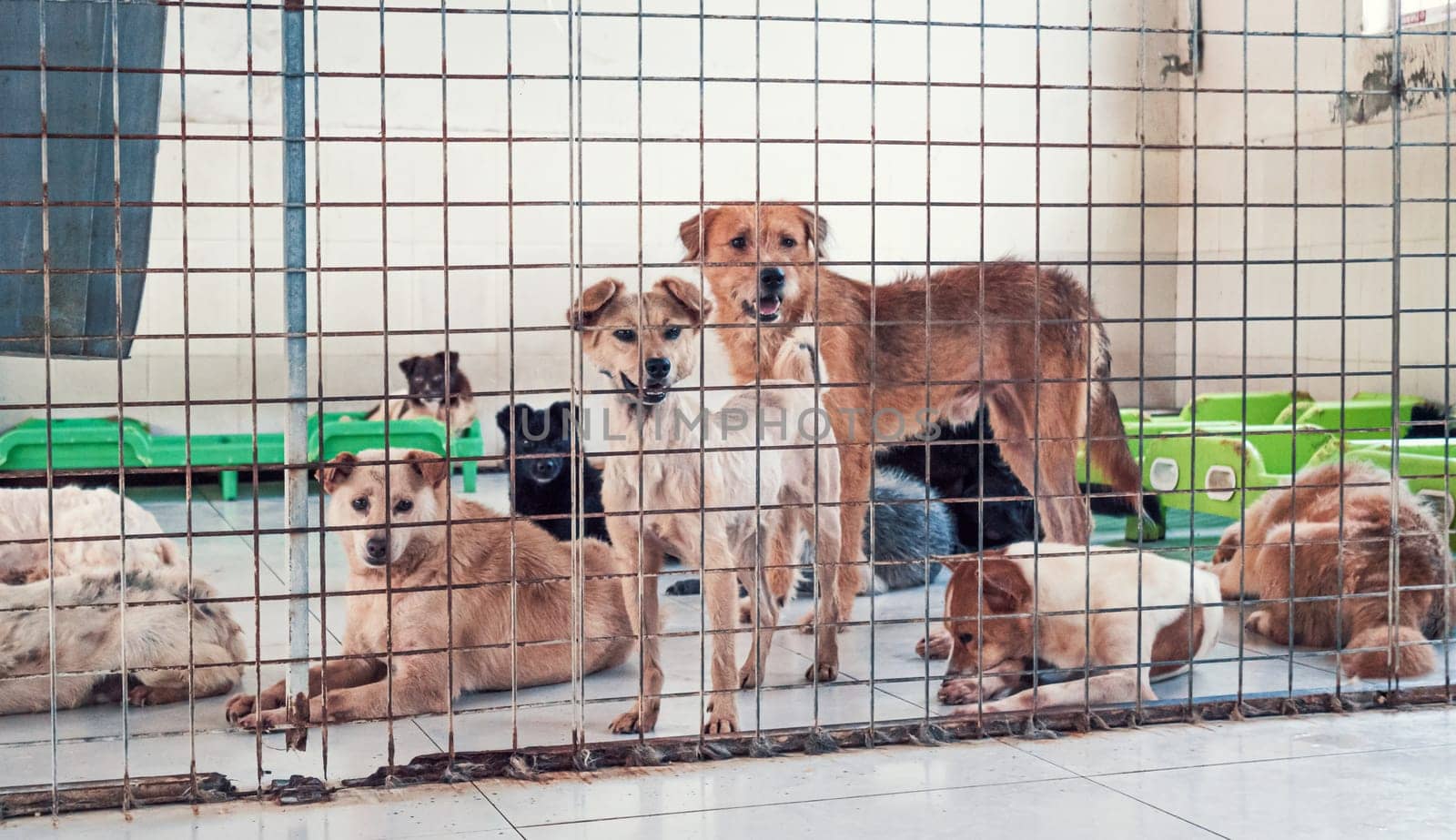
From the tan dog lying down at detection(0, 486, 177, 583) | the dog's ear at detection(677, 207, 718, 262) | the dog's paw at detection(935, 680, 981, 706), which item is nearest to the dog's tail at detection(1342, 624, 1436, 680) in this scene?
the dog's paw at detection(935, 680, 981, 706)

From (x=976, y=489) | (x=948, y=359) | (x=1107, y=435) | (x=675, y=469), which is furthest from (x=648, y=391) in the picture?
(x=976, y=489)

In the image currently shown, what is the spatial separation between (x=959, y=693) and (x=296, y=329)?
2294mm

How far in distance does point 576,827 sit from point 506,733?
2.92ft

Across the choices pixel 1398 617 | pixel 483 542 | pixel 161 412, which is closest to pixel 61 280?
pixel 483 542

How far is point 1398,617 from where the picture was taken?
4.76 m

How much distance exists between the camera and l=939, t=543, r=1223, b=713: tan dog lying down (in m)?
4.34

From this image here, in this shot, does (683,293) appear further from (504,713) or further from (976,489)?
(976,489)

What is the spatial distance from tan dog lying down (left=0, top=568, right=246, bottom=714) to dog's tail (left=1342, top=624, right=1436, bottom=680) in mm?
3716

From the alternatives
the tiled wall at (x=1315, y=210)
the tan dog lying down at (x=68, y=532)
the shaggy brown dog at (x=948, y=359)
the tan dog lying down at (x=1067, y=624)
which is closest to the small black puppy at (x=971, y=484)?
the shaggy brown dog at (x=948, y=359)

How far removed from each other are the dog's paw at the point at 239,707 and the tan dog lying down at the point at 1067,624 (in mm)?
2136

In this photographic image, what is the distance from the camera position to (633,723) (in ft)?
13.5

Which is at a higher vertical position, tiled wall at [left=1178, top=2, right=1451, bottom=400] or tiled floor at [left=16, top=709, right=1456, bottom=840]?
tiled wall at [left=1178, top=2, right=1451, bottom=400]

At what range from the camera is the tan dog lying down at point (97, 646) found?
449 centimetres

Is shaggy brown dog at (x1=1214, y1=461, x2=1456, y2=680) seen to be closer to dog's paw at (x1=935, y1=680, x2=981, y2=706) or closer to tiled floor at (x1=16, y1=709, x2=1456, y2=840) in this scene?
tiled floor at (x1=16, y1=709, x2=1456, y2=840)
